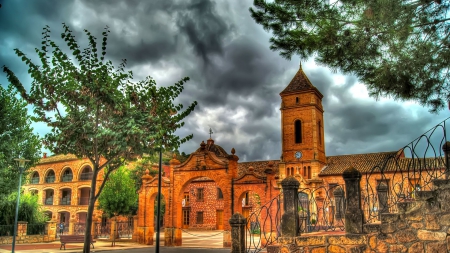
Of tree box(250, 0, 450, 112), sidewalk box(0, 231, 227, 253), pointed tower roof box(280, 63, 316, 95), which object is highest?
pointed tower roof box(280, 63, 316, 95)

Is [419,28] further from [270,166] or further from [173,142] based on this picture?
[270,166]

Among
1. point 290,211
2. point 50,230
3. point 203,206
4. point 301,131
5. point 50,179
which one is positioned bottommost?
point 50,230

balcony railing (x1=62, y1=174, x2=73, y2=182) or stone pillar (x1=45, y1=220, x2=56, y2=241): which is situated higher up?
balcony railing (x1=62, y1=174, x2=73, y2=182)

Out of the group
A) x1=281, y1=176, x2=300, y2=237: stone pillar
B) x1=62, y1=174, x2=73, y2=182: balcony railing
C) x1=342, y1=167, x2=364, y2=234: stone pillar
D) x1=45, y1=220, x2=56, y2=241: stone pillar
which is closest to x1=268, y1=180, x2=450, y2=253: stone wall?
x1=342, y1=167, x2=364, y2=234: stone pillar

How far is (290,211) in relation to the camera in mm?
8312

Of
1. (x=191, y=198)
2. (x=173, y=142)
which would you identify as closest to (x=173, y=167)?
(x=173, y=142)

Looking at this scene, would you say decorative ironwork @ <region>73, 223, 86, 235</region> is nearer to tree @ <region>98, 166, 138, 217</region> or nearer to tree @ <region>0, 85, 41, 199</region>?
tree @ <region>98, 166, 138, 217</region>

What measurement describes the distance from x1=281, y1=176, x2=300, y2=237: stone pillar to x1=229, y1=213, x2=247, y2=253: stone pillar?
4.77ft

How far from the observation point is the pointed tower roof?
38562 mm

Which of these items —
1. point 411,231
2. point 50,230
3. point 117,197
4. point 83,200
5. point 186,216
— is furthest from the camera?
point 186,216

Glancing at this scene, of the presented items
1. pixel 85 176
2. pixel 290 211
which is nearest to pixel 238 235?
pixel 290 211

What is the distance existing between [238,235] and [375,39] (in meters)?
5.43

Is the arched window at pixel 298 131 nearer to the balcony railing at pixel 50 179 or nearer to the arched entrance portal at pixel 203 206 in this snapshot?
the arched entrance portal at pixel 203 206

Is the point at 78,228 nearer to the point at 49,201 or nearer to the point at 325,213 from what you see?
the point at 49,201
